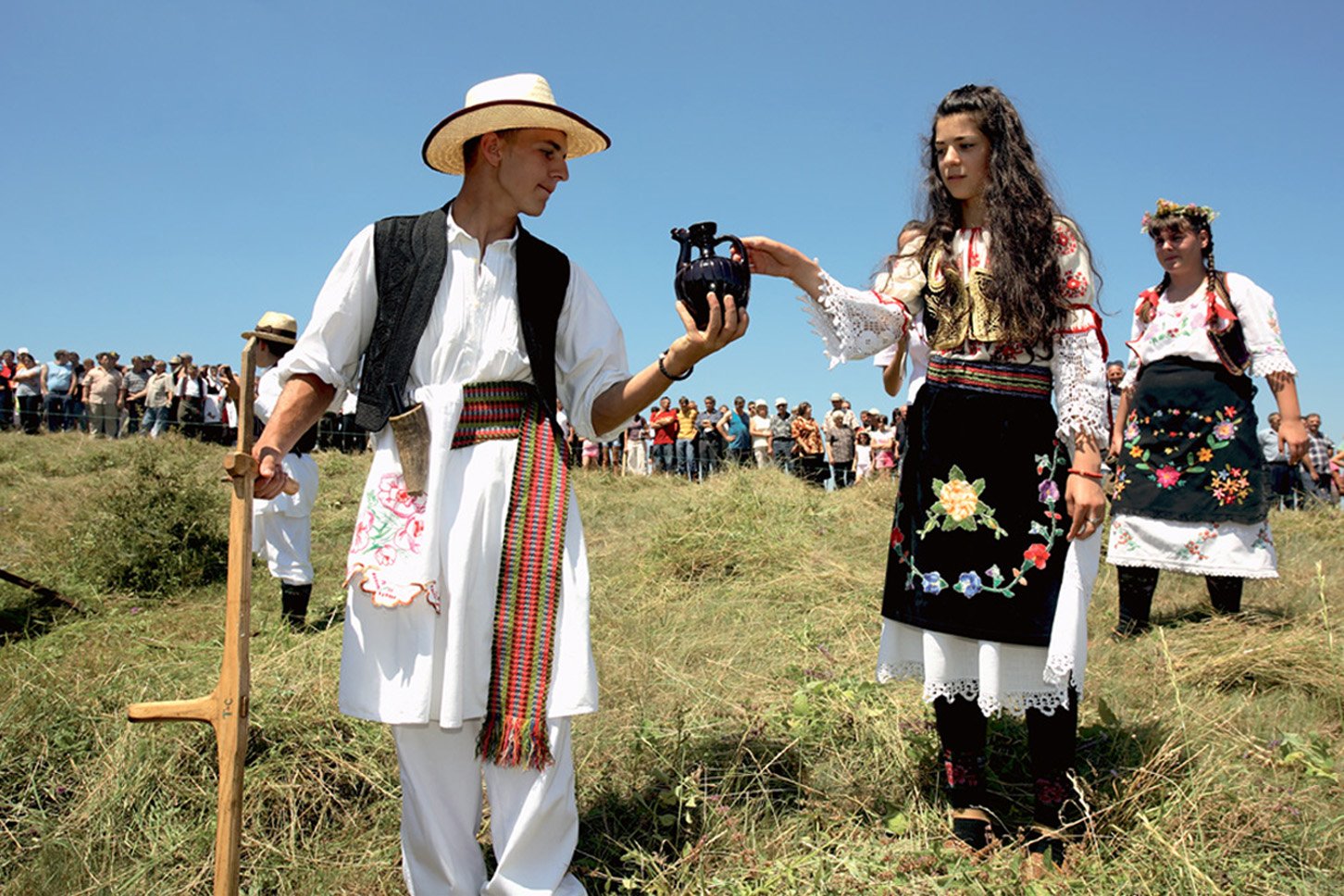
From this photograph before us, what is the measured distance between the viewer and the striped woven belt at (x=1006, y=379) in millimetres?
2842

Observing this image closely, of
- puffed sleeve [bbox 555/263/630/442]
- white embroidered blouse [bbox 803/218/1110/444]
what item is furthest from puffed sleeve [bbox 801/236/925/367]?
puffed sleeve [bbox 555/263/630/442]

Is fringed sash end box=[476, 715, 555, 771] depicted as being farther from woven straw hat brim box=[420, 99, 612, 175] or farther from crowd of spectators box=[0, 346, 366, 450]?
crowd of spectators box=[0, 346, 366, 450]

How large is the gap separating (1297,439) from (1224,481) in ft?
1.30

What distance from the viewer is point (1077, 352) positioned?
2.75 meters

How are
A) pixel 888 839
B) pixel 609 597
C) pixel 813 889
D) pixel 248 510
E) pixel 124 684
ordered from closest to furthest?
pixel 248 510
pixel 813 889
pixel 888 839
pixel 124 684
pixel 609 597

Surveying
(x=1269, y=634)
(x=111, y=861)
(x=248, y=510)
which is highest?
(x=248, y=510)

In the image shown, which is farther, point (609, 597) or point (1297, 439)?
point (609, 597)

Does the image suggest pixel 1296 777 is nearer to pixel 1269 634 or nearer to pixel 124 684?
pixel 1269 634

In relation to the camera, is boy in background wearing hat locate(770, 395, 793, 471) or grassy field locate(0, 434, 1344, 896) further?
boy in background wearing hat locate(770, 395, 793, 471)

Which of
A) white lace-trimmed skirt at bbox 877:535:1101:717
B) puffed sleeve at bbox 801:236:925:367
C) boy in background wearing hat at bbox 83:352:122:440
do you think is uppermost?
boy in background wearing hat at bbox 83:352:122:440

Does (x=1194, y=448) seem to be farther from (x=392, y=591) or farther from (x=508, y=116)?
(x=392, y=591)

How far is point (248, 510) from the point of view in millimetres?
2309

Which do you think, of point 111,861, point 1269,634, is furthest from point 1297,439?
point 111,861

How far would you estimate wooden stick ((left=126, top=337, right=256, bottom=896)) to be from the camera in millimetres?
2182
